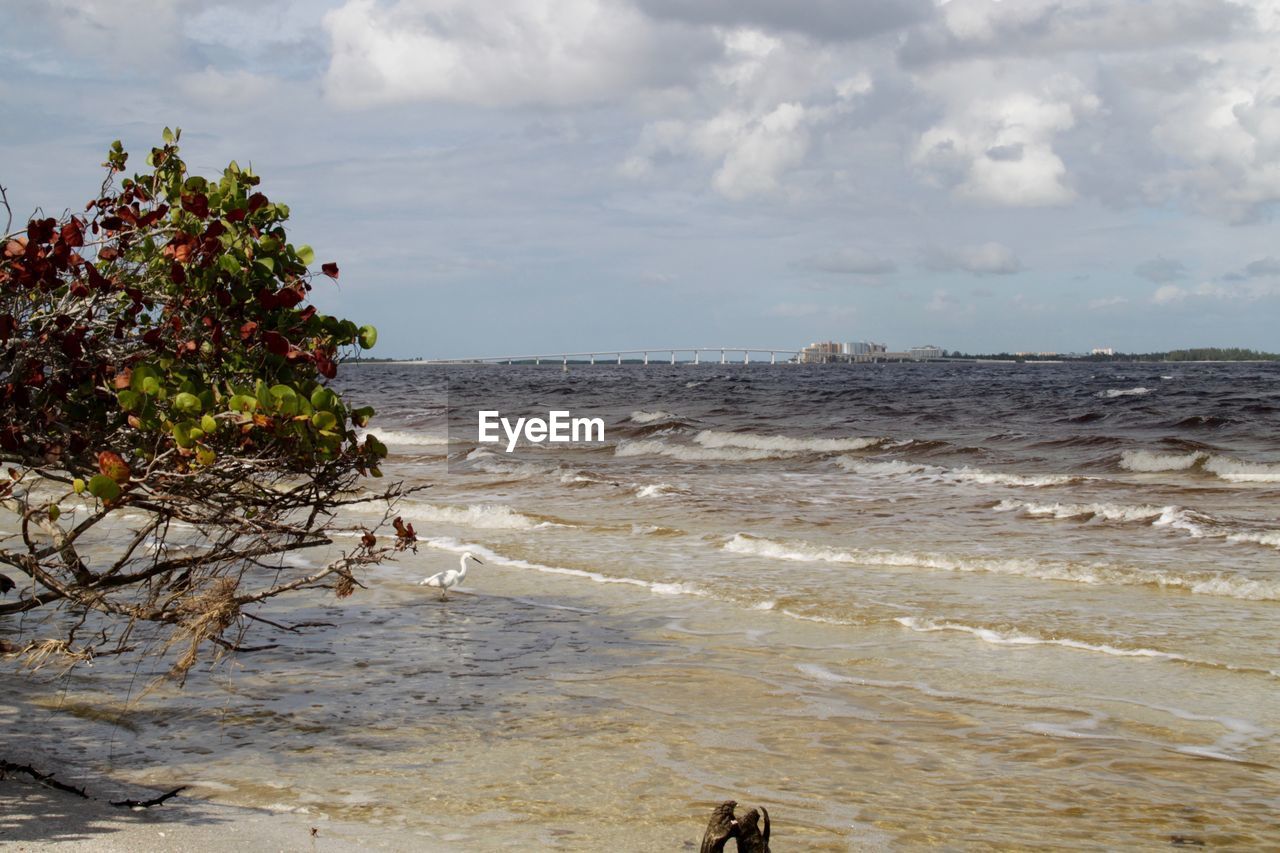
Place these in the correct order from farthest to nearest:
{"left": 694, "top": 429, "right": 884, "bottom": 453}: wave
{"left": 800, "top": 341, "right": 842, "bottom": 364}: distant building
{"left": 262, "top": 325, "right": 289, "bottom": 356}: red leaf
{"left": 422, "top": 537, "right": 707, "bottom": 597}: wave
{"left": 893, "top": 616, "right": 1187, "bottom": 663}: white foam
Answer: {"left": 800, "top": 341, "right": 842, "bottom": 364}: distant building, {"left": 694, "top": 429, "right": 884, "bottom": 453}: wave, {"left": 422, "top": 537, "right": 707, "bottom": 597}: wave, {"left": 893, "top": 616, "right": 1187, "bottom": 663}: white foam, {"left": 262, "top": 325, "right": 289, "bottom": 356}: red leaf

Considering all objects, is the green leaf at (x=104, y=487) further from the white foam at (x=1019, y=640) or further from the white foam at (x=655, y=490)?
the white foam at (x=655, y=490)

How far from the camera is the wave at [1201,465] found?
2210cm

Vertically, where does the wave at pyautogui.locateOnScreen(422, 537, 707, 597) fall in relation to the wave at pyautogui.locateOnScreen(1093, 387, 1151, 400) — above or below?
below

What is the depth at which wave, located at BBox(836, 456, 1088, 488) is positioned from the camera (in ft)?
67.6

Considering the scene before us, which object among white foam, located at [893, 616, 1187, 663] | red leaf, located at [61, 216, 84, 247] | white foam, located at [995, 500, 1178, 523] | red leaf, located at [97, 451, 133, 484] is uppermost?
red leaf, located at [61, 216, 84, 247]

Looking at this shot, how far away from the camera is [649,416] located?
41.8m

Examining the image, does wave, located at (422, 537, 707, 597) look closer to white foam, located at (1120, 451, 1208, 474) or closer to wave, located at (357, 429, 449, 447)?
white foam, located at (1120, 451, 1208, 474)

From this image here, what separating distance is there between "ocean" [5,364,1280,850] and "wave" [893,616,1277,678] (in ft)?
0.11

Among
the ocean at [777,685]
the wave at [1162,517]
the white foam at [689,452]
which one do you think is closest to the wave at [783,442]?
the white foam at [689,452]

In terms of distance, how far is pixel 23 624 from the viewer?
8.68 meters

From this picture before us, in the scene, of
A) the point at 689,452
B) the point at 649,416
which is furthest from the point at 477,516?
the point at 649,416

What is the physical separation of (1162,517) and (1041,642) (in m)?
7.41

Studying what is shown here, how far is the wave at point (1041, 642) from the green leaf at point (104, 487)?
7.00m

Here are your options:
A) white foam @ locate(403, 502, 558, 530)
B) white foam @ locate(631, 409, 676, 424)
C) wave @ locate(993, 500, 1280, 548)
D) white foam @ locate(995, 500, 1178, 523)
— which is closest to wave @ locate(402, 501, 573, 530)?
white foam @ locate(403, 502, 558, 530)
